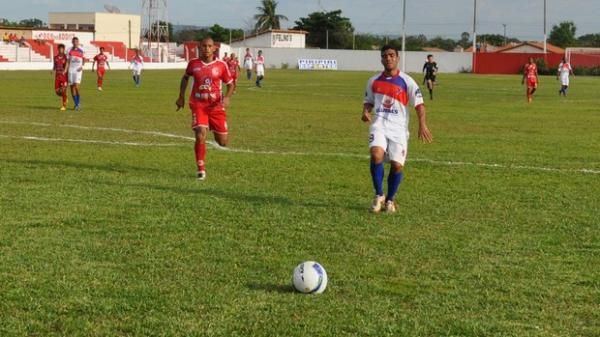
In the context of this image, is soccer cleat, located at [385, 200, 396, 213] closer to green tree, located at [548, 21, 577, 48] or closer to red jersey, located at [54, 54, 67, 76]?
red jersey, located at [54, 54, 67, 76]

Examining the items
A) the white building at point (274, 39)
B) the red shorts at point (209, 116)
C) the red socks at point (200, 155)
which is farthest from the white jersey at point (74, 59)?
the white building at point (274, 39)

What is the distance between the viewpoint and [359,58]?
93250 mm

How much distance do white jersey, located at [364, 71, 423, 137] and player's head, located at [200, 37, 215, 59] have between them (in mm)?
3299

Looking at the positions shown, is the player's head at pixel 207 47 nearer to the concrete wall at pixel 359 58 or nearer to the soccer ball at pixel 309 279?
the soccer ball at pixel 309 279

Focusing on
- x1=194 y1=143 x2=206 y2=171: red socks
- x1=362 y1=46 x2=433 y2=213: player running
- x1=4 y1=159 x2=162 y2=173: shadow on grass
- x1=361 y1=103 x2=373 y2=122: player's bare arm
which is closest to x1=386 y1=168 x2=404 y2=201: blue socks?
x1=362 y1=46 x2=433 y2=213: player running

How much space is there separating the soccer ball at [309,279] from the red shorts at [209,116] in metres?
6.57

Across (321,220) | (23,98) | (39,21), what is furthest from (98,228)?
(39,21)

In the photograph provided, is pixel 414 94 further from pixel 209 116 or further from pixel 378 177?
pixel 209 116

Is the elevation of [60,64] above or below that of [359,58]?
below

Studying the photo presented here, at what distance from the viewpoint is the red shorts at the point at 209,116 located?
12523mm

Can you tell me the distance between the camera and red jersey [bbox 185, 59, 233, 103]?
1255 centimetres

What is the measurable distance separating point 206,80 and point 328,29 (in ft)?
361

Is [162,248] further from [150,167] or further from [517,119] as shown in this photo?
[517,119]

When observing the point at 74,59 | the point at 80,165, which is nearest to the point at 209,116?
the point at 80,165
